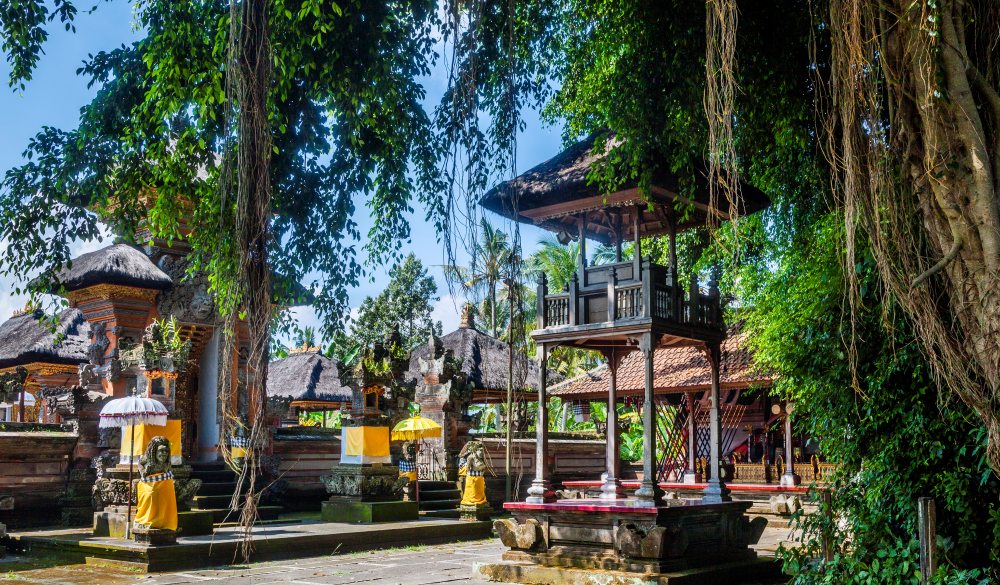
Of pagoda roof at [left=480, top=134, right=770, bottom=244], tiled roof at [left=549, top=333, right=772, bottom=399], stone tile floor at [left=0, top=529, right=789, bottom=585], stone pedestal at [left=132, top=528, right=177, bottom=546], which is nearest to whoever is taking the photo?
stone tile floor at [left=0, top=529, right=789, bottom=585]

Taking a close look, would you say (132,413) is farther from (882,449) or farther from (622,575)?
(882,449)

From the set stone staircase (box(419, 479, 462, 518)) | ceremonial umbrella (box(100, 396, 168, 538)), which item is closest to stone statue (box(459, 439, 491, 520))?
stone staircase (box(419, 479, 462, 518))

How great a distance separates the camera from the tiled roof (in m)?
17.0

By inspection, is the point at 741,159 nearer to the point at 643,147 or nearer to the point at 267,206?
the point at 643,147

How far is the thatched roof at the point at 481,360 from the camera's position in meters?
21.9

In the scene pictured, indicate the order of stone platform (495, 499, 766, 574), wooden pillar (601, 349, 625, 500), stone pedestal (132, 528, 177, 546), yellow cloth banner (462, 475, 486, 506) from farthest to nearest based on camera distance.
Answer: yellow cloth banner (462, 475, 486, 506) → wooden pillar (601, 349, 625, 500) → stone pedestal (132, 528, 177, 546) → stone platform (495, 499, 766, 574)

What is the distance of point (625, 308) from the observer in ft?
33.4

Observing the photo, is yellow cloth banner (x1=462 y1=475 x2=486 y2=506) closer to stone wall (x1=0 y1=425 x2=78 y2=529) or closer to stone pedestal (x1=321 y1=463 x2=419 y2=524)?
stone pedestal (x1=321 y1=463 x2=419 y2=524)

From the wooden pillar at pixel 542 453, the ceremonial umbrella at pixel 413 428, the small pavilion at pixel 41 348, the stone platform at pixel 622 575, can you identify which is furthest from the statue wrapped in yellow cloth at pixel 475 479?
the small pavilion at pixel 41 348

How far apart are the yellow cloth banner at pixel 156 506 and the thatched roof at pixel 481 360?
11.1m

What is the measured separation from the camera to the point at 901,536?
6047 mm

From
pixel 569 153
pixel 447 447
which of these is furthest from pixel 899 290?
pixel 447 447

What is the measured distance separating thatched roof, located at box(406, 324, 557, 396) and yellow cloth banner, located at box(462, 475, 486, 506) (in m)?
5.75

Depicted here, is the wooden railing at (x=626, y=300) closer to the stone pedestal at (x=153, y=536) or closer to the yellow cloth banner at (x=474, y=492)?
the stone pedestal at (x=153, y=536)
